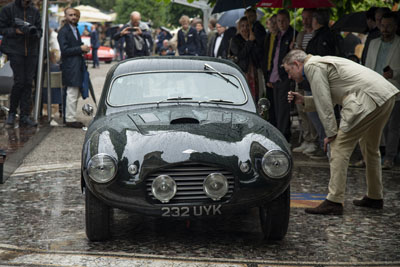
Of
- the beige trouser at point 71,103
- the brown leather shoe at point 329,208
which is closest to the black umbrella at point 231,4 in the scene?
the beige trouser at point 71,103

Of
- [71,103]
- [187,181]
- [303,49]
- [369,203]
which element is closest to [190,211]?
[187,181]

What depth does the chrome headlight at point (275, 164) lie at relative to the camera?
5.82 m

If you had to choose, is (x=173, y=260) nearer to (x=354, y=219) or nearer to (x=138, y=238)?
(x=138, y=238)

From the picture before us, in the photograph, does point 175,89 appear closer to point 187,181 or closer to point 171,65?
point 171,65

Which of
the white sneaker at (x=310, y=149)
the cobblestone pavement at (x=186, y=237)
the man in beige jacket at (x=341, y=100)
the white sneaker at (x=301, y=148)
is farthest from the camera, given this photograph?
the white sneaker at (x=301, y=148)

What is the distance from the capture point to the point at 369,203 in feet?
24.9

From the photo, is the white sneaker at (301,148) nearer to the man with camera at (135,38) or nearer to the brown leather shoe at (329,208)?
the brown leather shoe at (329,208)

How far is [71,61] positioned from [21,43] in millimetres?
1183

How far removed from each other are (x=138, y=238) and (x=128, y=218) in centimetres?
81

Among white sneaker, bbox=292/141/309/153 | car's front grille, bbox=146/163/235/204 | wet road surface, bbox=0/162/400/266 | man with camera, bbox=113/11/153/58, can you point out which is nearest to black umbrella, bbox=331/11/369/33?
white sneaker, bbox=292/141/309/153

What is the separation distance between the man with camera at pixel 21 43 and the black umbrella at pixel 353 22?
Result: 551cm

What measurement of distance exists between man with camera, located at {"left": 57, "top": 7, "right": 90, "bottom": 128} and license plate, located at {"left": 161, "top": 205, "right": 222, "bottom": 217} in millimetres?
8354

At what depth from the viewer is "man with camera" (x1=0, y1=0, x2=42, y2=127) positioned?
41.5 ft

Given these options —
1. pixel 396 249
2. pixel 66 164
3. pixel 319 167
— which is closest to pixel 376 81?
pixel 396 249
